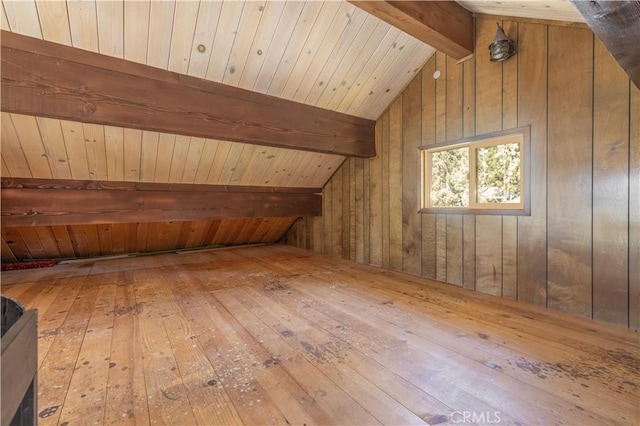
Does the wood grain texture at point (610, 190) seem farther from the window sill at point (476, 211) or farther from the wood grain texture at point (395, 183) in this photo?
the wood grain texture at point (395, 183)

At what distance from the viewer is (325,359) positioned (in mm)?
1449

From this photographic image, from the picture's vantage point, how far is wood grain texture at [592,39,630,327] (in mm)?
1765

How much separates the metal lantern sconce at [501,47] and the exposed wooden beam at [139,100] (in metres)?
1.62

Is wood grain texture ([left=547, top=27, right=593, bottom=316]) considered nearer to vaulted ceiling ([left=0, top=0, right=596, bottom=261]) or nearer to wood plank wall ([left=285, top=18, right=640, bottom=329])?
wood plank wall ([left=285, top=18, right=640, bottom=329])

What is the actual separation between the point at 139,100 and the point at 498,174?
3032 millimetres

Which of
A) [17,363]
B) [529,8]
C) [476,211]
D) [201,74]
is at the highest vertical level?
[529,8]

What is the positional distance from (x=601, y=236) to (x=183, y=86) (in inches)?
130

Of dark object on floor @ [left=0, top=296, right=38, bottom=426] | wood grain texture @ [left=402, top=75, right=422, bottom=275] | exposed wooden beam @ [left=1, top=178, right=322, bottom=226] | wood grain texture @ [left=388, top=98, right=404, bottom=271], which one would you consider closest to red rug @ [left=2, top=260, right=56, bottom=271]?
exposed wooden beam @ [left=1, top=178, right=322, bottom=226]

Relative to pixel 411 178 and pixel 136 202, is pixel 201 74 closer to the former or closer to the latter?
pixel 136 202

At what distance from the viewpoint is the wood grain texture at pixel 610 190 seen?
5.79 ft

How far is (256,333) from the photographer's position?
175 cm

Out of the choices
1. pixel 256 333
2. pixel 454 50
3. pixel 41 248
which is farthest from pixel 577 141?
pixel 41 248

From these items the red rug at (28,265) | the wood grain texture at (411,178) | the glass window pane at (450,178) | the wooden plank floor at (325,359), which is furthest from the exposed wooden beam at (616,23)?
the red rug at (28,265)

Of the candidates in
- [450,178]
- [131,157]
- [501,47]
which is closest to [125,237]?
[131,157]
